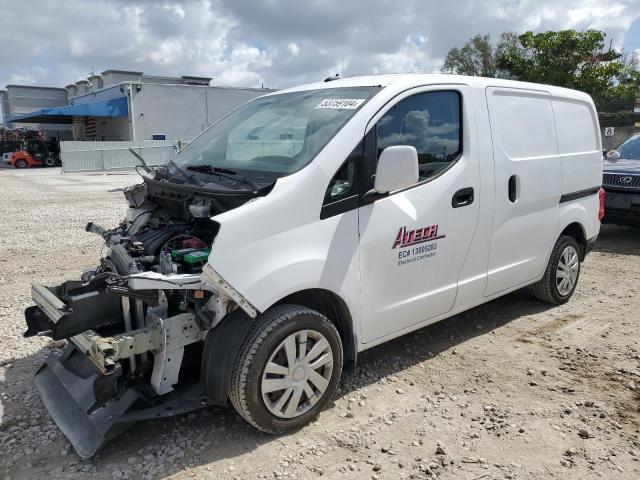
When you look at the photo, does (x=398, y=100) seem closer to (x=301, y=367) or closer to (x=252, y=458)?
(x=301, y=367)

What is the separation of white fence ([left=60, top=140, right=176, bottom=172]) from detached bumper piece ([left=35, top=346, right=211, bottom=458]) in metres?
23.1

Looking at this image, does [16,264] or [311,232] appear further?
[16,264]

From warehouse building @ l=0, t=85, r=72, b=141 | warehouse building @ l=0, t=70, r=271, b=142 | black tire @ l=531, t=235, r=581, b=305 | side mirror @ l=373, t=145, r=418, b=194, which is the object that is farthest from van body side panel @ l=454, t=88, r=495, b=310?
warehouse building @ l=0, t=85, r=72, b=141

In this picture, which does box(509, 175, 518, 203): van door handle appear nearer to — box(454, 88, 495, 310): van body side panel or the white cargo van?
the white cargo van

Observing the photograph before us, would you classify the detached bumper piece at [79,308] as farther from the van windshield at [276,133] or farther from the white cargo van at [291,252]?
the van windshield at [276,133]

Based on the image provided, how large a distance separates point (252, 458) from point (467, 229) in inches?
85.3

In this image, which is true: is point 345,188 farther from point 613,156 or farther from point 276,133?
point 613,156

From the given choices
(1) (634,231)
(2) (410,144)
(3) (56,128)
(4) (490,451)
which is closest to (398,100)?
(2) (410,144)

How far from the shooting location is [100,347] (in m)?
2.65

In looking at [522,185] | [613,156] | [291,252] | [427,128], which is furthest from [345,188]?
[613,156]

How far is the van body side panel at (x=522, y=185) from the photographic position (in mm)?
4145

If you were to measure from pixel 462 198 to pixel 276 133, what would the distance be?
1.41m

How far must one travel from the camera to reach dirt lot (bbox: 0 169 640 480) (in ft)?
9.37

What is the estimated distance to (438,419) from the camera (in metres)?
3.31
